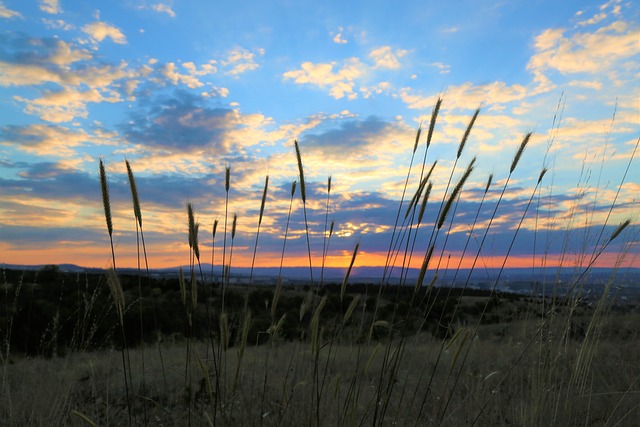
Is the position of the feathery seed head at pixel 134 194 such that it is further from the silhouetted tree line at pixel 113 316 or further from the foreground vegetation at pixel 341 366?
the silhouetted tree line at pixel 113 316

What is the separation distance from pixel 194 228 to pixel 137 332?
1136cm

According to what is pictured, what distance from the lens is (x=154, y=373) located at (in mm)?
6180

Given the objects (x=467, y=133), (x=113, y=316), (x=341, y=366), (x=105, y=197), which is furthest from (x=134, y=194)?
(x=113, y=316)

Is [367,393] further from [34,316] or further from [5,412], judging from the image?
[34,316]

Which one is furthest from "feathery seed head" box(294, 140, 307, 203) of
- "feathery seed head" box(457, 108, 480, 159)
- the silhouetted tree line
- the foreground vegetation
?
the silhouetted tree line

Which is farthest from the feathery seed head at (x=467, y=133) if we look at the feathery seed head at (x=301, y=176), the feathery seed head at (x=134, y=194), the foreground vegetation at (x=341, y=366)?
the feathery seed head at (x=134, y=194)

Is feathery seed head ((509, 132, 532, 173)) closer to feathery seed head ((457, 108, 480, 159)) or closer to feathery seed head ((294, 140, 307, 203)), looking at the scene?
feathery seed head ((457, 108, 480, 159))

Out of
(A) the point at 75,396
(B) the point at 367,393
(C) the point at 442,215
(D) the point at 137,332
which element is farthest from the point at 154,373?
(D) the point at 137,332

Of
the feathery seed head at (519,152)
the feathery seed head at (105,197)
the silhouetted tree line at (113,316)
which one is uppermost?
the feathery seed head at (519,152)

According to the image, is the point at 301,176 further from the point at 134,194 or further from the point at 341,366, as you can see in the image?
the point at 341,366

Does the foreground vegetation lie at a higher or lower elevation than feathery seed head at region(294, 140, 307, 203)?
lower

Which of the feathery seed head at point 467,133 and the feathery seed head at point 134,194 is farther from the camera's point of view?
the feathery seed head at point 467,133

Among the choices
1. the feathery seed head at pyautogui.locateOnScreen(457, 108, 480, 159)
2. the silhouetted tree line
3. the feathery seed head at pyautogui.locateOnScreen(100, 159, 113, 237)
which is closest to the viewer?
the feathery seed head at pyautogui.locateOnScreen(100, 159, 113, 237)

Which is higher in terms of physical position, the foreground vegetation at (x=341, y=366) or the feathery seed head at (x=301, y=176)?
the feathery seed head at (x=301, y=176)
